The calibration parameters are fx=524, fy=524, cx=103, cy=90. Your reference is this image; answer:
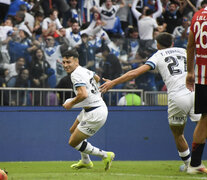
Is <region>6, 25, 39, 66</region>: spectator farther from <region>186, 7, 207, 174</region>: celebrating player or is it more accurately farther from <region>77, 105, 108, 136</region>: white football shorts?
<region>186, 7, 207, 174</region>: celebrating player

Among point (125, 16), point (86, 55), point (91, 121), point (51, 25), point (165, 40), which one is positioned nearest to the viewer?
point (165, 40)

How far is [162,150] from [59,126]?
262 centimetres

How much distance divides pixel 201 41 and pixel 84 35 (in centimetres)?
613

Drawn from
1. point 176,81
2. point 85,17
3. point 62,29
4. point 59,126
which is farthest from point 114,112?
point 176,81

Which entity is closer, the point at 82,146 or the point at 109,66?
the point at 82,146

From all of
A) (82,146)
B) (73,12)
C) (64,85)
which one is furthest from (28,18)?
(82,146)

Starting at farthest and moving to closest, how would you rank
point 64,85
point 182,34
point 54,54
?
1. point 182,34
2. point 64,85
3. point 54,54

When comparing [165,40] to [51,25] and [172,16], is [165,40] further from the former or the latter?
[172,16]

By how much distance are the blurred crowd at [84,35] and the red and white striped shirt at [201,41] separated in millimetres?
5379

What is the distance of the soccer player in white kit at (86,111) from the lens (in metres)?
8.70

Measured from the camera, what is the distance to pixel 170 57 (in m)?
8.35

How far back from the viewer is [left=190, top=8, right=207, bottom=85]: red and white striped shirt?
22.6 feet

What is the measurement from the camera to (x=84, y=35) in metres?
12.8

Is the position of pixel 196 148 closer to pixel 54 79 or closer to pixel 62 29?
pixel 54 79
